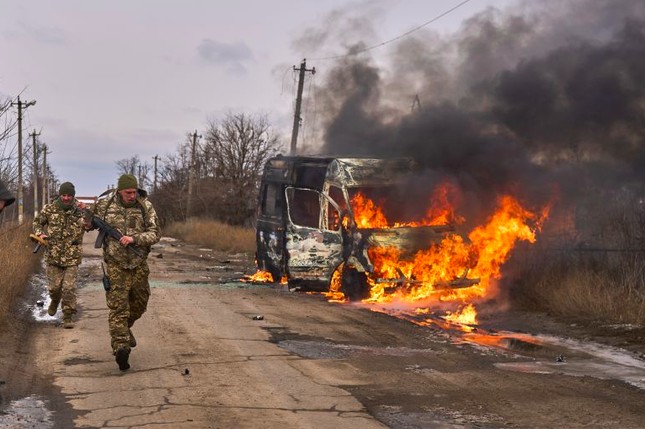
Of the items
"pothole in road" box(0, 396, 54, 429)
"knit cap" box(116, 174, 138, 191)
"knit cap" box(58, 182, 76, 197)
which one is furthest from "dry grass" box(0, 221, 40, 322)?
"pothole in road" box(0, 396, 54, 429)

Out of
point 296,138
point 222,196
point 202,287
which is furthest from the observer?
point 222,196

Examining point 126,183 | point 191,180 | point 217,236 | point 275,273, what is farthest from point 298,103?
point 126,183

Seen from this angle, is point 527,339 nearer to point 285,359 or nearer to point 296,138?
point 285,359

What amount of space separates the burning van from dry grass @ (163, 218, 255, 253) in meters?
14.4

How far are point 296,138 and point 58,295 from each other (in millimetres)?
22529

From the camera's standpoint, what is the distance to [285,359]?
7.90m

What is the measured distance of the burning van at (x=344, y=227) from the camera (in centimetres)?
1262

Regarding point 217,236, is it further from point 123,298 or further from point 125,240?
point 125,240

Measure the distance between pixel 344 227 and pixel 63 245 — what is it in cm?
497

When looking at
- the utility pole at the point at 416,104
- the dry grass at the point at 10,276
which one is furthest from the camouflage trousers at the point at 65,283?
the utility pole at the point at 416,104

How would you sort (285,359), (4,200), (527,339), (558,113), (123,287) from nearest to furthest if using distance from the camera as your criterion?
(4,200), (123,287), (285,359), (527,339), (558,113)

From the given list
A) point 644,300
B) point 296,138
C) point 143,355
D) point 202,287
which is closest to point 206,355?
point 143,355

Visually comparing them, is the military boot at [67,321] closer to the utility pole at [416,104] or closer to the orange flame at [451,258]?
the orange flame at [451,258]

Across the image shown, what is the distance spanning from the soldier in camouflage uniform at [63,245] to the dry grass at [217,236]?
1853 cm
